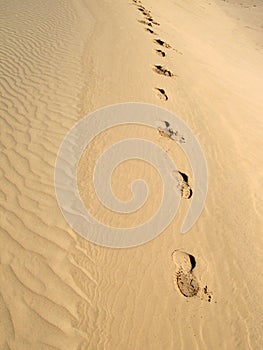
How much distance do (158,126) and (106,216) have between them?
201 cm

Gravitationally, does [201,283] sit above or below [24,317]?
above

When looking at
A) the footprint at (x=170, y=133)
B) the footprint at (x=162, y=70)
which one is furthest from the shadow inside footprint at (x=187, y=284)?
the footprint at (x=162, y=70)

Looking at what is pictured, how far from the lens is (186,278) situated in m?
3.13

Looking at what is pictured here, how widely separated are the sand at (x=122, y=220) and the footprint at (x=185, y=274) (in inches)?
0.4

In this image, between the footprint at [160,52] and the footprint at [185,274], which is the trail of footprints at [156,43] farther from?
the footprint at [185,274]

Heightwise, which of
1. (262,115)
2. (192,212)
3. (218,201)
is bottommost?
(192,212)

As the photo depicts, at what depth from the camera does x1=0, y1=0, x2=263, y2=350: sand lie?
106 inches

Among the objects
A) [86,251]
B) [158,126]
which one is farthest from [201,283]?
[158,126]

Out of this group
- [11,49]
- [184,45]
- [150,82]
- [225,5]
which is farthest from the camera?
[225,5]

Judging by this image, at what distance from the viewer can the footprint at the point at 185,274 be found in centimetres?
303

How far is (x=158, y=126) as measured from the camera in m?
4.96

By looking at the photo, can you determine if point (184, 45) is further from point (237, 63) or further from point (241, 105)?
point (241, 105)

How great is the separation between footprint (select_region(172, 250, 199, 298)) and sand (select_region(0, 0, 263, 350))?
11mm

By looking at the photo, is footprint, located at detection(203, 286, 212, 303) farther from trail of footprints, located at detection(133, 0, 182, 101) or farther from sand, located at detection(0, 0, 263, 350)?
trail of footprints, located at detection(133, 0, 182, 101)
